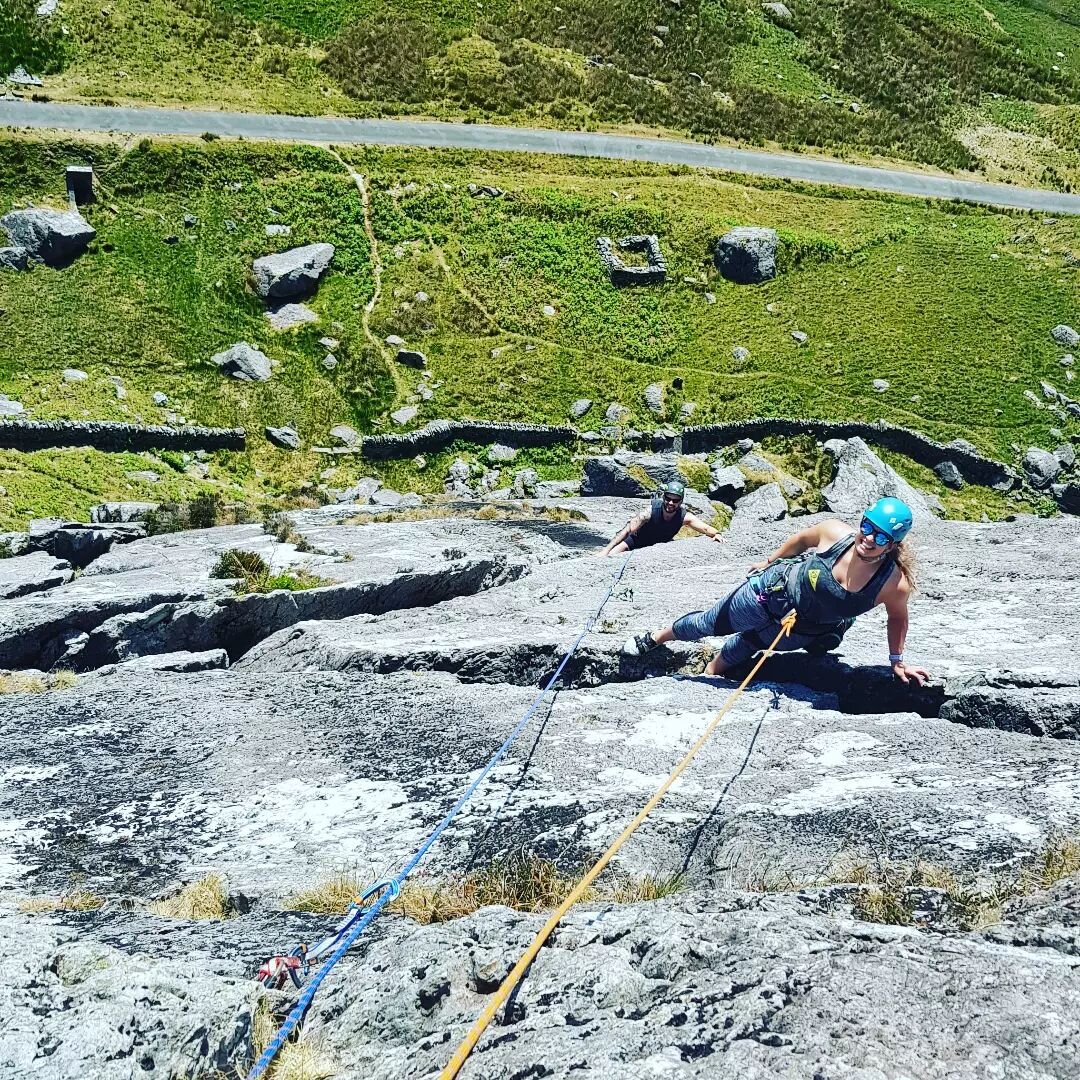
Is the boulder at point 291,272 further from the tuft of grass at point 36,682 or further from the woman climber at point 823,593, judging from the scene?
the woman climber at point 823,593

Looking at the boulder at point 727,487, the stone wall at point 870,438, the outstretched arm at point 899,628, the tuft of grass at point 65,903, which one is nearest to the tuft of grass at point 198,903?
the tuft of grass at point 65,903

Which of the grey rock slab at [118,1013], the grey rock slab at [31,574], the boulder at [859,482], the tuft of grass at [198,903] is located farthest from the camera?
the boulder at [859,482]

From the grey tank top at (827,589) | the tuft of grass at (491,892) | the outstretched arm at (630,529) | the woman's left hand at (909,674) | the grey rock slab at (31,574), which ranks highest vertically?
the grey tank top at (827,589)

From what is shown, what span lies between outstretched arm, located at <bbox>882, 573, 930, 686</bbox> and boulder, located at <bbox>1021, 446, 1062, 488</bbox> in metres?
35.7

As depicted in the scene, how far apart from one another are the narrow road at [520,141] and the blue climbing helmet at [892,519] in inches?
1996

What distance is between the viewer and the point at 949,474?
4075 cm

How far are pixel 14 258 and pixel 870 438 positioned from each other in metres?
40.5

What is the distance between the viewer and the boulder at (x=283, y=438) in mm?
38844

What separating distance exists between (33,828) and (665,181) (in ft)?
176

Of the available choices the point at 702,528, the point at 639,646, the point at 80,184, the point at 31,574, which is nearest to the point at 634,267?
the point at 80,184

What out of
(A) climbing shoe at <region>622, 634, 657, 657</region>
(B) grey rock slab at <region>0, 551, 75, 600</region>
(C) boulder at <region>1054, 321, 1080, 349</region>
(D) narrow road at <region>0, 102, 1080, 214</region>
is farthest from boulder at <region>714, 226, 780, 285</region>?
(A) climbing shoe at <region>622, 634, 657, 657</region>

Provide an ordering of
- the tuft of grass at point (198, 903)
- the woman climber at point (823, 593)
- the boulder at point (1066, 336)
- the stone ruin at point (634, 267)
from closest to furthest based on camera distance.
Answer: the tuft of grass at point (198, 903), the woman climber at point (823, 593), the boulder at point (1066, 336), the stone ruin at point (634, 267)

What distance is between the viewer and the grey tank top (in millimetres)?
9641

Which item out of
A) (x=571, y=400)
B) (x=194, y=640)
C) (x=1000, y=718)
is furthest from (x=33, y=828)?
(x=571, y=400)
